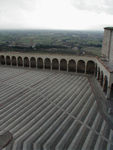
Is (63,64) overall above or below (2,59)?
below

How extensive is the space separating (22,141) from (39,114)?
3.50 meters

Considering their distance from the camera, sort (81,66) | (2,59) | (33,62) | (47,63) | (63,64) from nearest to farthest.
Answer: (81,66), (63,64), (47,63), (33,62), (2,59)

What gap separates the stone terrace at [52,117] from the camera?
11.0 metres

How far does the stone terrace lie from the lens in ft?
36.0

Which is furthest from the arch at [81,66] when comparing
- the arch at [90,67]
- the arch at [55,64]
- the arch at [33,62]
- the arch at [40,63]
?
the arch at [33,62]

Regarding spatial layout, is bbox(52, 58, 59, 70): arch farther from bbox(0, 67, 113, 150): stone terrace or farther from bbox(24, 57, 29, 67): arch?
bbox(0, 67, 113, 150): stone terrace

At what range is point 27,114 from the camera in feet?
46.5

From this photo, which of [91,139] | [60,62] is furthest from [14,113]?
[60,62]

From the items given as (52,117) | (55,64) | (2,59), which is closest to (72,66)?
(55,64)

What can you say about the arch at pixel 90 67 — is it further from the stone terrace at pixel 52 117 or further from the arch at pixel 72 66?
the stone terrace at pixel 52 117

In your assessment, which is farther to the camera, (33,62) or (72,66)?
(33,62)

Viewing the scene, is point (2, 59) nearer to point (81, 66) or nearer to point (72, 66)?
point (72, 66)

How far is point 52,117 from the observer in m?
13.8

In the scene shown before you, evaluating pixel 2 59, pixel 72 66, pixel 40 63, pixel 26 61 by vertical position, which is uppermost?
pixel 2 59
